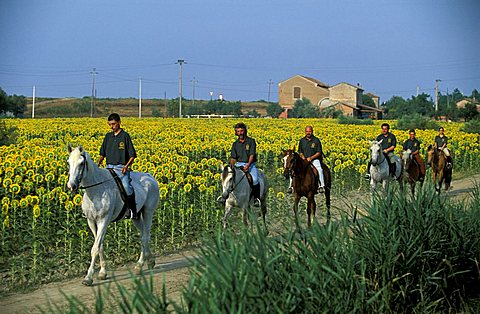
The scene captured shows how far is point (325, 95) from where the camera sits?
12325 cm

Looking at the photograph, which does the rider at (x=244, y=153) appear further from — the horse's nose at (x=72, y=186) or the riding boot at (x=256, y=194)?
the horse's nose at (x=72, y=186)

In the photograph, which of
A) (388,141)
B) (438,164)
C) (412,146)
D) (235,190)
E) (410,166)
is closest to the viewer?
(235,190)

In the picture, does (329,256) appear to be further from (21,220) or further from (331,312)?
(21,220)

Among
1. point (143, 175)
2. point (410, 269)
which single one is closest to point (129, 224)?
point (143, 175)

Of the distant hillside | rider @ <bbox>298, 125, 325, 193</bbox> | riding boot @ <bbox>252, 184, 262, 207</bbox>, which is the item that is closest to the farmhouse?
the distant hillside

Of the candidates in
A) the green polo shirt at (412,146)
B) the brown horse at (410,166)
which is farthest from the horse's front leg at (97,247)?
the green polo shirt at (412,146)

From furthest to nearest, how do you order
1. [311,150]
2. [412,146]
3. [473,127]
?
1. [473,127]
2. [412,146]
3. [311,150]

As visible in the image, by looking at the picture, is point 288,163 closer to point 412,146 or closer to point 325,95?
point 412,146

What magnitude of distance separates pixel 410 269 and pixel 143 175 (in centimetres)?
610

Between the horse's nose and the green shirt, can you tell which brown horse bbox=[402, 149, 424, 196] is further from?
the horse's nose

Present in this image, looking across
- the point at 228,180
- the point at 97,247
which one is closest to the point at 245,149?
the point at 228,180

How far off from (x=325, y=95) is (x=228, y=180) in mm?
110860

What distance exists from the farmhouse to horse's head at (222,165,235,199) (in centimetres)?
8986

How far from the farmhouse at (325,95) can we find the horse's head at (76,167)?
306 feet
